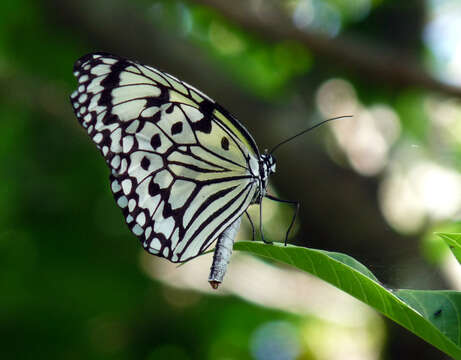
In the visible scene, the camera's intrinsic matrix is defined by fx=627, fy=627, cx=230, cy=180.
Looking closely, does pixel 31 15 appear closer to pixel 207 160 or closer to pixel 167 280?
pixel 167 280

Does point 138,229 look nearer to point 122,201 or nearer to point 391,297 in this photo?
point 122,201

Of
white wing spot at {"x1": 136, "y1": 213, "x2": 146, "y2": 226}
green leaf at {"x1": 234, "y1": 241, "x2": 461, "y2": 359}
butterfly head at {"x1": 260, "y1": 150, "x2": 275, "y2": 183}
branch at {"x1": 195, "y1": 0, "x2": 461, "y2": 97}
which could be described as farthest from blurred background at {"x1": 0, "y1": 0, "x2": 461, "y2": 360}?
green leaf at {"x1": 234, "y1": 241, "x2": 461, "y2": 359}

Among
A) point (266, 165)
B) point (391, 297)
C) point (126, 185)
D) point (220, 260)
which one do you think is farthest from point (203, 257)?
point (391, 297)

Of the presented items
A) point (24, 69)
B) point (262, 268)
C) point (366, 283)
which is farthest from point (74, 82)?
point (366, 283)

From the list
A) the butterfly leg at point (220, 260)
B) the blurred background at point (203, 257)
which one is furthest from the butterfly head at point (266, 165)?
the blurred background at point (203, 257)

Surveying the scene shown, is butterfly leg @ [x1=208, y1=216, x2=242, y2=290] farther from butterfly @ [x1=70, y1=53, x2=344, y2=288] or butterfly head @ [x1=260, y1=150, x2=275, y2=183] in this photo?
butterfly head @ [x1=260, y1=150, x2=275, y2=183]

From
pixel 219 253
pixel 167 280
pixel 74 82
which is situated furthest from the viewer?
pixel 74 82
